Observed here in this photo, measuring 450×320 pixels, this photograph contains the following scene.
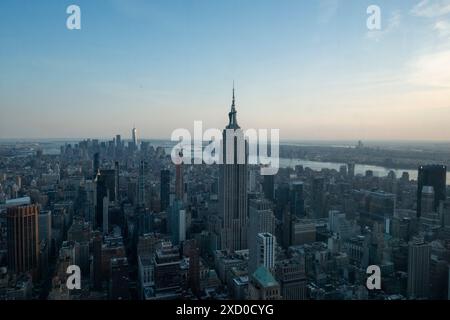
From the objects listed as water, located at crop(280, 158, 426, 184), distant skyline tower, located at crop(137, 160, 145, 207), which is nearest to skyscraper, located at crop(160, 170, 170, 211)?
distant skyline tower, located at crop(137, 160, 145, 207)

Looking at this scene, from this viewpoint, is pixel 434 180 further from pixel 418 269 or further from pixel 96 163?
pixel 96 163

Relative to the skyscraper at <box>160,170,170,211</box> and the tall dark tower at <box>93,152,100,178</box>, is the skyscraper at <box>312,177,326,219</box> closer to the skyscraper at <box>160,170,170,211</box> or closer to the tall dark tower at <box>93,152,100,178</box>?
the skyscraper at <box>160,170,170,211</box>

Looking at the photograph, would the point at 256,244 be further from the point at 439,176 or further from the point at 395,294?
the point at 439,176

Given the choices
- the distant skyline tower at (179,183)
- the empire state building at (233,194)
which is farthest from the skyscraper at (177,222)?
the empire state building at (233,194)

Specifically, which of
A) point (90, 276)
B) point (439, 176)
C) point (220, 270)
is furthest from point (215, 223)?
point (439, 176)

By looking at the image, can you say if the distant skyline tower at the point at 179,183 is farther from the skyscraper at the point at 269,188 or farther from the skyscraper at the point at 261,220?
the skyscraper at the point at 261,220

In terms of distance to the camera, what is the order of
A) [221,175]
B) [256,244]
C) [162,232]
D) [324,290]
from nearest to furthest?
[324,290] < [256,244] < [162,232] < [221,175]
